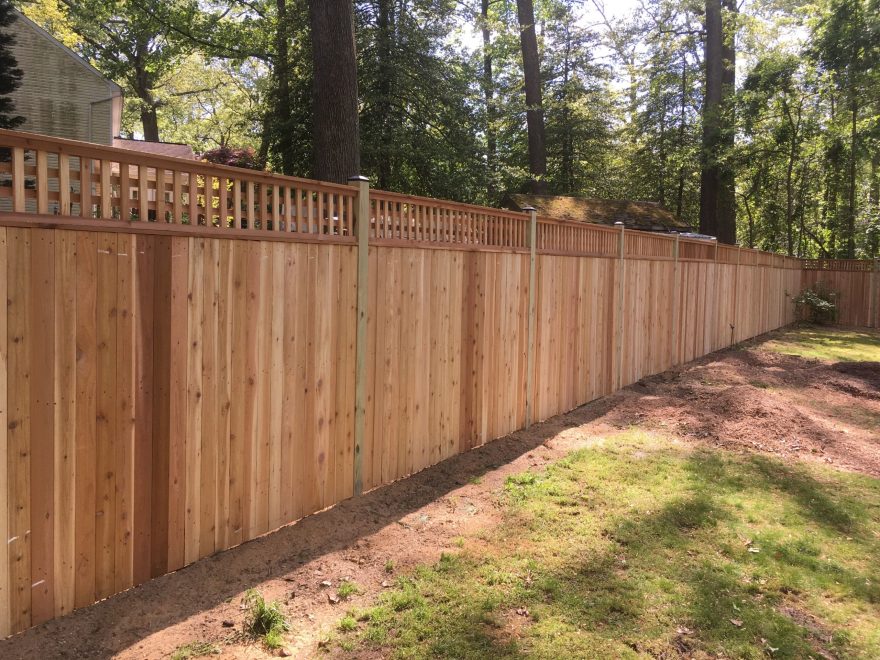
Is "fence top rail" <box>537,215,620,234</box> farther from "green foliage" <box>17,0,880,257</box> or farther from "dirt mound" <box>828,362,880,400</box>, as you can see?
"green foliage" <box>17,0,880,257</box>

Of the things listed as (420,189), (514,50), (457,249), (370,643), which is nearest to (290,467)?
(370,643)

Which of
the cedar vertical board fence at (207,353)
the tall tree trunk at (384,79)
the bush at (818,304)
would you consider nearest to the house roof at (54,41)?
the tall tree trunk at (384,79)

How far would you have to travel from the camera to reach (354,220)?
3785 mm

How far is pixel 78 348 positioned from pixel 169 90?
29172mm

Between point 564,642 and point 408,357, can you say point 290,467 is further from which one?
point 564,642

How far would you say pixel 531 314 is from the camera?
5.79 meters

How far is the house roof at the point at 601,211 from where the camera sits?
45.3ft

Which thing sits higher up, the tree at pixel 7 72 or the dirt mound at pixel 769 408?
the tree at pixel 7 72

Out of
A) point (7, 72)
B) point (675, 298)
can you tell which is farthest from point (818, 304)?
point (7, 72)

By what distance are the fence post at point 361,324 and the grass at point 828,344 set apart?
420 inches

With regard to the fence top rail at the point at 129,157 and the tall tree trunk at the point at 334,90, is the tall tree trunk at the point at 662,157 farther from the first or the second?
the fence top rail at the point at 129,157

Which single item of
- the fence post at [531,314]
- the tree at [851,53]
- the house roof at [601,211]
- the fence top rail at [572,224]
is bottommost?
the fence post at [531,314]

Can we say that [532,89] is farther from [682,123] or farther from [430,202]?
[430,202]

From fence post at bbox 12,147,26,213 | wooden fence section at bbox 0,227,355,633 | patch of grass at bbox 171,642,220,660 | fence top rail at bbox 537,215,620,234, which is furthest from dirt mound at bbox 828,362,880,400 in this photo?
fence post at bbox 12,147,26,213
